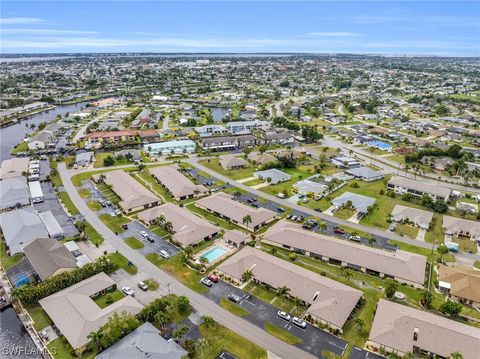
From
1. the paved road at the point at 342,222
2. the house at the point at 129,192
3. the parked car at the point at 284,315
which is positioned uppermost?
the house at the point at 129,192

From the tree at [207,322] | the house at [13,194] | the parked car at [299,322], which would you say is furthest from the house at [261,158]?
the tree at [207,322]

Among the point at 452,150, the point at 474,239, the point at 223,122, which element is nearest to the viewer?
the point at 474,239

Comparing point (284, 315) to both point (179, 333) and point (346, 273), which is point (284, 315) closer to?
point (346, 273)

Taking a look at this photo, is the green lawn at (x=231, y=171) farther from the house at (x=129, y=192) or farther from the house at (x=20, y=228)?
the house at (x=20, y=228)

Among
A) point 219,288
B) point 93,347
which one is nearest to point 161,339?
point 93,347

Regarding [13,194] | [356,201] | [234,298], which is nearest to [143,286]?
[234,298]

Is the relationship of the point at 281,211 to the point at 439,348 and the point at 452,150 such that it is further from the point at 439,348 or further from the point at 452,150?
the point at 452,150

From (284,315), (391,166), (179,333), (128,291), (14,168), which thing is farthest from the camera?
(391,166)
